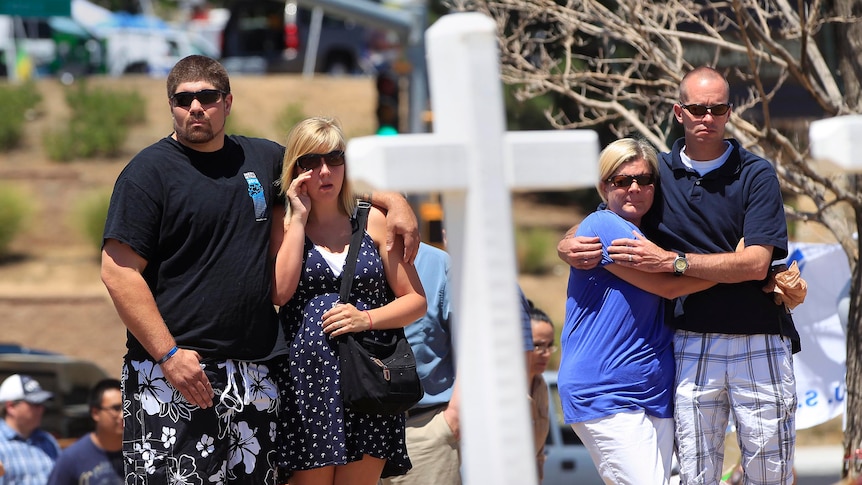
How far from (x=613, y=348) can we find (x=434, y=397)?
991 millimetres

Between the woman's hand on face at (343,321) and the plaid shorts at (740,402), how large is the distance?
1145mm

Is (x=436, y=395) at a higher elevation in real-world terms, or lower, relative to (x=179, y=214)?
lower

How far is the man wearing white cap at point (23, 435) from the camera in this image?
7.61 meters

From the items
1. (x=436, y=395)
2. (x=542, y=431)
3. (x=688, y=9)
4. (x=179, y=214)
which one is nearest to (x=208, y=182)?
(x=179, y=214)

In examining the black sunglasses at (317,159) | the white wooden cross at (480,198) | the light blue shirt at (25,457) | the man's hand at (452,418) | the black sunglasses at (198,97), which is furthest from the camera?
the light blue shirt at (25,457)

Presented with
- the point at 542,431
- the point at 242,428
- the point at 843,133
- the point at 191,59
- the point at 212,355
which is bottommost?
the point at 542,431

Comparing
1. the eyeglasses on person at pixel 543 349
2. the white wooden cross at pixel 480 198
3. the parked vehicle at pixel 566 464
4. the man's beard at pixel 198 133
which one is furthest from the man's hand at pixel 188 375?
the parked vehicle at pixel 566 464

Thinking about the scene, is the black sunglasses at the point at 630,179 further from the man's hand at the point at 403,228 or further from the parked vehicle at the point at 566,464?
the parked vehicle at the point at 566,464

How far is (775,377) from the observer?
404 cm

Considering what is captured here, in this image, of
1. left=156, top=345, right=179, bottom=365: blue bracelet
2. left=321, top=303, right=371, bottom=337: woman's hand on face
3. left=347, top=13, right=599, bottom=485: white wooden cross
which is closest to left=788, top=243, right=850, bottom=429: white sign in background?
left=321, top=303, right=371, bottom=337: woman's hand on face

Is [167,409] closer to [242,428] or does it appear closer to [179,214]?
[242,428]

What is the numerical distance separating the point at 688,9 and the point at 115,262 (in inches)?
145

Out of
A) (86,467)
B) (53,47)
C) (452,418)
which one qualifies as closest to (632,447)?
(452,418)

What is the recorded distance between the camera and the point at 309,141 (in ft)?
12.7
